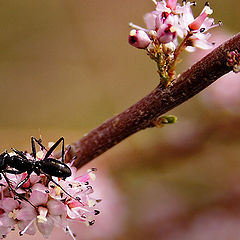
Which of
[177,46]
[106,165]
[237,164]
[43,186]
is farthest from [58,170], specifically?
[237,164]

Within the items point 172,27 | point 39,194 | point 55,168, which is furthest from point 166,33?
point 39,194

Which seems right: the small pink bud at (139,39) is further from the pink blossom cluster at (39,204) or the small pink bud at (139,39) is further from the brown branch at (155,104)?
the pink blossom cluster at (39,204)

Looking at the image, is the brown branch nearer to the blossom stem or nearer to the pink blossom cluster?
the blossom stem

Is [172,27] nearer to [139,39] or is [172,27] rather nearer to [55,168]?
[139,39]

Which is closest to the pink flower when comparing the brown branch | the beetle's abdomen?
the beetle's abdomen

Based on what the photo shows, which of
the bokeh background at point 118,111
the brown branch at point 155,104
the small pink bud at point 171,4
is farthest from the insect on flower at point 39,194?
the bokeh background at point 118,111

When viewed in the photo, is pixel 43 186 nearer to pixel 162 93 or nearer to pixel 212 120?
pixel 162 93
